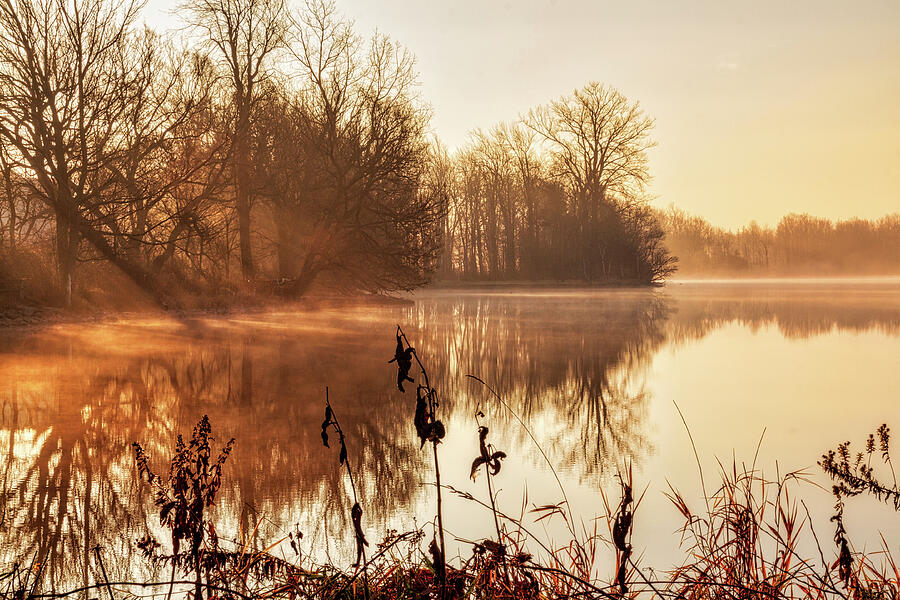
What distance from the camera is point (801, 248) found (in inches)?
4355

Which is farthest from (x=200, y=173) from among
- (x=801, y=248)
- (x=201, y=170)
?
A: (x=801, y=248)

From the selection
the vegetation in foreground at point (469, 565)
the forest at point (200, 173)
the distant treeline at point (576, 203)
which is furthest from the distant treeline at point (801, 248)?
the vegetation in foreground at point (469, 565)

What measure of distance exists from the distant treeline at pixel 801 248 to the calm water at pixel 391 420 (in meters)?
95.3

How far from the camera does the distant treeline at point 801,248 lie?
10750 cm

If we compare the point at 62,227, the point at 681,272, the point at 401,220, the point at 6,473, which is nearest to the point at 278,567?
the point at 6,473

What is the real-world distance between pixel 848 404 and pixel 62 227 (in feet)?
59.1

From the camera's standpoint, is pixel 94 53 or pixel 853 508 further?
pixel 94 53

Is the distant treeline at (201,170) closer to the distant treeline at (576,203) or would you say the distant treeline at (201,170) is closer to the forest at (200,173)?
the forest at (200,173)

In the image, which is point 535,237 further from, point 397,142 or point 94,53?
point 94,53

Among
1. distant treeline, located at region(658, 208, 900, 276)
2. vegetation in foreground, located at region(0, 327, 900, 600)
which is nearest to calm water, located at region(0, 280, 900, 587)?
vegetation in foreground, located at region(0, 327, 900, 600)

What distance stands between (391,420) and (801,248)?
115895 mm

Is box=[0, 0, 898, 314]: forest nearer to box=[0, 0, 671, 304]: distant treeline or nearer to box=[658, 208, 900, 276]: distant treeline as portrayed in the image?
box=[0, 0, 671, 304]: distant treeline

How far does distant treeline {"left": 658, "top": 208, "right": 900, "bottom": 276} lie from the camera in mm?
107500

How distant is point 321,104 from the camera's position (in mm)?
27266
